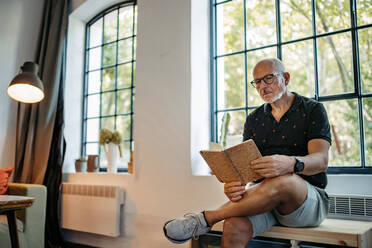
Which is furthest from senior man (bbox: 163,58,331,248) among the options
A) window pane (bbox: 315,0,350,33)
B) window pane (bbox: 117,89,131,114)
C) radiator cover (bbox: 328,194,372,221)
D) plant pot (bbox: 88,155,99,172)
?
window pane (bbox: 117,89,131,114)

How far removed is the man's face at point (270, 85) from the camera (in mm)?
1974

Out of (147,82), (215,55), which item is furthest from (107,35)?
(215,55)

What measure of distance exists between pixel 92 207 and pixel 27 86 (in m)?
1.23

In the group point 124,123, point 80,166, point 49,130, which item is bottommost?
point 80,166

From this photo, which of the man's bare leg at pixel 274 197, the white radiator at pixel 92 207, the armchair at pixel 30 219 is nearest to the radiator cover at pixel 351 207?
the man's bare leg at pixel 274 197

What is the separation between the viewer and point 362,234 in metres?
1.50

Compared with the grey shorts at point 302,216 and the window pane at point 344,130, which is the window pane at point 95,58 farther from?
the window pane at point 344,130

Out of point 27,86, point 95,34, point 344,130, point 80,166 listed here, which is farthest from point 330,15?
point 27,86

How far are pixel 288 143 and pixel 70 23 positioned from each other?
3044 millimetres

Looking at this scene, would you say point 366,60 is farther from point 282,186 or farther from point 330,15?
point 282,186

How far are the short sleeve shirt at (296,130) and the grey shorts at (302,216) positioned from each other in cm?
14

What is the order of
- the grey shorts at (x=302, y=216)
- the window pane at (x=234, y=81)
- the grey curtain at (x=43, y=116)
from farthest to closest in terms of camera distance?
1. the window pane at (x=234, y=81)
2. the grey curtain at (x=43, y=116)
3. the grey shorts at (x=302, y=216)

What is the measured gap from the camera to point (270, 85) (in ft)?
A: 6.48

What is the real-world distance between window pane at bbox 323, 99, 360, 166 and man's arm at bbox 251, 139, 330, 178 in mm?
3785
